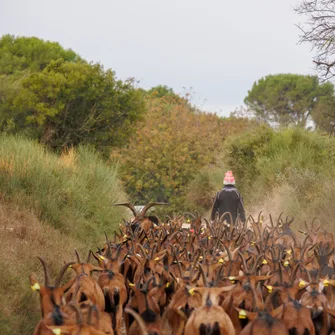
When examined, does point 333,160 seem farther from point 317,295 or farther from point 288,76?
point 288,76

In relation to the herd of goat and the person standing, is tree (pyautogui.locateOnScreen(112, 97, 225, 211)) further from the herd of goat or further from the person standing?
the herd of goat

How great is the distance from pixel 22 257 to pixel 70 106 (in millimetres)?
12129

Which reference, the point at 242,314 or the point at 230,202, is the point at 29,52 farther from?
the point at 242,314

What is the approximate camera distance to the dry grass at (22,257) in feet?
35.8

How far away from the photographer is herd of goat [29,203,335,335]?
307 inches

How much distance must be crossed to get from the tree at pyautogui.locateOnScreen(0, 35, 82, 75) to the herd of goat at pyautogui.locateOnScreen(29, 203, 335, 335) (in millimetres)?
30248

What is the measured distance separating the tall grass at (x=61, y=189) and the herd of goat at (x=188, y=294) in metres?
4.43

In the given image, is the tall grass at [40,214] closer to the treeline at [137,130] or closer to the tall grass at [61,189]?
the tall grass at [61,189]

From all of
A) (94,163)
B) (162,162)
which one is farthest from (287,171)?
(162,162)

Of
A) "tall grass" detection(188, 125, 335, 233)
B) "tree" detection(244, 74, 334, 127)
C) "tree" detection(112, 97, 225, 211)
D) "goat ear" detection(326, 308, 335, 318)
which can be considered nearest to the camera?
"goat ear" detection(326, 308, 335, 318)

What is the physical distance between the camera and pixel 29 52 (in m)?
42.7

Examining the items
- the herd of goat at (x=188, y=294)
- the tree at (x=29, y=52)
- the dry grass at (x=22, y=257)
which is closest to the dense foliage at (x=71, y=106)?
the dry grass at (x=22, y=257)

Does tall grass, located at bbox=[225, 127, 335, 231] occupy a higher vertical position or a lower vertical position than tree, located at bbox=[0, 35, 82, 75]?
lower

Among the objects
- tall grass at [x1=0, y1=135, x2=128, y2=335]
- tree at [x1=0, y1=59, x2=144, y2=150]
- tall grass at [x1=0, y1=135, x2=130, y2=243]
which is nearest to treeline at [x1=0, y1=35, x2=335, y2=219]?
tree at [x1=0, y1=59, x2=144, y2=150]
